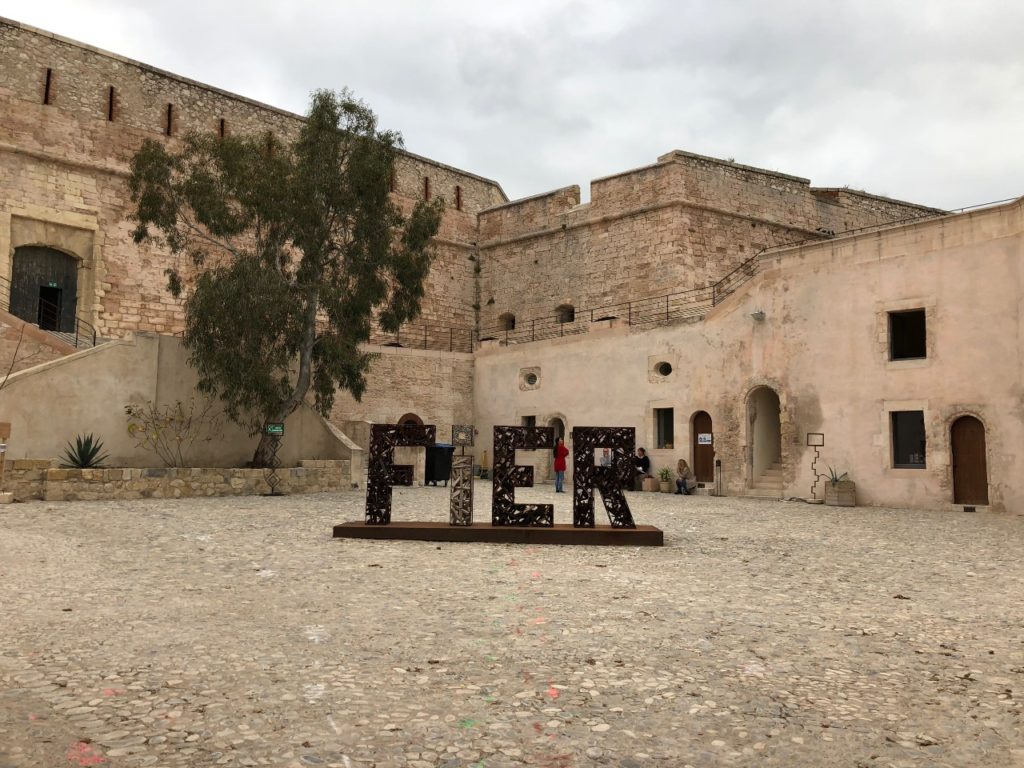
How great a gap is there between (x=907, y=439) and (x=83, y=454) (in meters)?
15.5

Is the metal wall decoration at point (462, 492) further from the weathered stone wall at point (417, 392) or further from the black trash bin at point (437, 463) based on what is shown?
the weathered stone wall at point (417, 392)

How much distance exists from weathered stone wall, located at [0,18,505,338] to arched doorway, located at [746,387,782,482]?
15909mm

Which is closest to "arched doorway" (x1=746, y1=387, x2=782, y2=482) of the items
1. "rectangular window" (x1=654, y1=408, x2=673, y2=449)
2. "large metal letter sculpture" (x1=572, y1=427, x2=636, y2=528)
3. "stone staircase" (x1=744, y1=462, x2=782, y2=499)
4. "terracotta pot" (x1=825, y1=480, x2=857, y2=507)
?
"stone staircase" (x1=744, y1=462, x2=782, y2=499)

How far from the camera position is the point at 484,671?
4.16 metres

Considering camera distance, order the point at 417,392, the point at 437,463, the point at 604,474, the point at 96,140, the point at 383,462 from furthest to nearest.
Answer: the point at 417,392, the point at 96,140, the point at 437,463, the point at 383,462, the point at 604,474

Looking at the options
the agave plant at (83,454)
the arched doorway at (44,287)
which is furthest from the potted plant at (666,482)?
the arched doorway at (44,287)

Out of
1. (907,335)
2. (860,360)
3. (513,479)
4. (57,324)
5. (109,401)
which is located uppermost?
(57,324)

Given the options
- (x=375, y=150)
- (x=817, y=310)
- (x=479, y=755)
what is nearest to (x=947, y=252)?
(x=817, y=310)

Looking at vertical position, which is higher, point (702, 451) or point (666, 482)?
point (702, 451)

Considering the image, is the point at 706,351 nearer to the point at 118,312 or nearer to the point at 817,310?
the point at 817,310

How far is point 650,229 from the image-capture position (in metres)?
25.3

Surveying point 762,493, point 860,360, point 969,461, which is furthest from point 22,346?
point 969,461

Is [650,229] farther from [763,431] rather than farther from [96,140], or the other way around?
[96,140]

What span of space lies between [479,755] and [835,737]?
4.91 feet
